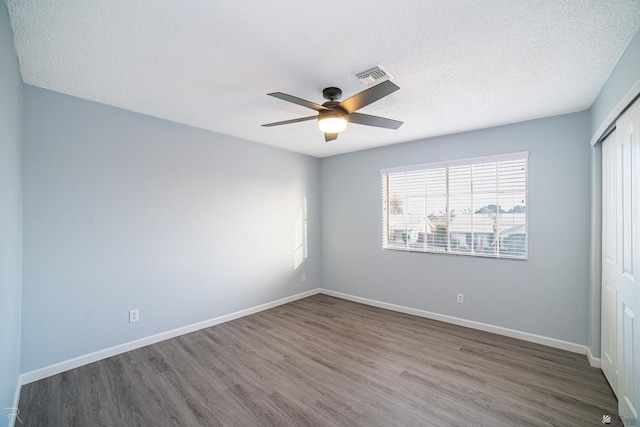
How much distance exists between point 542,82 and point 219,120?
3.26 m

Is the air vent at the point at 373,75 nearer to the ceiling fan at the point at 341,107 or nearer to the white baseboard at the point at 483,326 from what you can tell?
the ceiling fan at the point at 341,107

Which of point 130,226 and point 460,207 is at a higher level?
point 460,207

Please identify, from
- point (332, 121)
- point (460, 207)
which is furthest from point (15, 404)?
point (460, 207)

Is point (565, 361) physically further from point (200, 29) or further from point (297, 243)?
point (200, 29)

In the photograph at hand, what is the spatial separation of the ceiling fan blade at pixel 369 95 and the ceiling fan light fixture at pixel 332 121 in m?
0.09

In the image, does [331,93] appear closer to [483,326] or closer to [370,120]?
[370,120]

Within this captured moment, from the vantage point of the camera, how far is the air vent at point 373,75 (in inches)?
83.7

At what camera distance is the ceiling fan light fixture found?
7.51 ft

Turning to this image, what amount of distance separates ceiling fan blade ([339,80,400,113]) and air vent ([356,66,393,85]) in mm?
235

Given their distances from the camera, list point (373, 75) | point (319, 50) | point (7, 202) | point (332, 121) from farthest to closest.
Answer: point (332, 121) → point (373, 75) → point (319, 50) → point (7, 202)

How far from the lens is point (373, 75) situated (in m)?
2.19

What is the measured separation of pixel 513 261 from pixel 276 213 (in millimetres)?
3376

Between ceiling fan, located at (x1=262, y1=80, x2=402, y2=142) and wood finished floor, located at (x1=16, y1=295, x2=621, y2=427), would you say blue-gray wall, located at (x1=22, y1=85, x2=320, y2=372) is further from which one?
ceiling fan, located at (x1=262, y1=80, x2=402, y2=142)

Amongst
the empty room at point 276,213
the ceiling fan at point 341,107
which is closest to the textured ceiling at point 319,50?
the empty room at point 276,213
